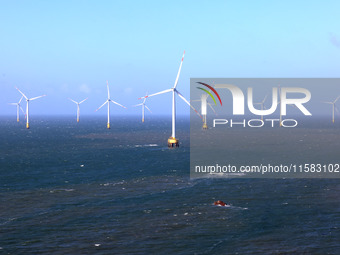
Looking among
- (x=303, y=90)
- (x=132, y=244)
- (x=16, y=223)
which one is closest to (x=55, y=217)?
(x=16, y=223)

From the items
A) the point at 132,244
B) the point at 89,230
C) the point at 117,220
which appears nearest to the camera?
the point at 132,244

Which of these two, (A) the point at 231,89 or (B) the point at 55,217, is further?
(A) the point at 231,89

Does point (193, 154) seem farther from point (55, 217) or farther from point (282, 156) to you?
point (55, 217)

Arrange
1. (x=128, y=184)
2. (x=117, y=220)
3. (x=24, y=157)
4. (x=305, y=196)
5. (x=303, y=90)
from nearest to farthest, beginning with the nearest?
(x=117, y=220) → (x=305, y=196) → (x=128, y=184) → (x=303, y=90) → (x=24, y=157)

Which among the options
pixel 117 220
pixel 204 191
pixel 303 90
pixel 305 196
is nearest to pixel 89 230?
pixel 117 220

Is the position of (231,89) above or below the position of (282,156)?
above

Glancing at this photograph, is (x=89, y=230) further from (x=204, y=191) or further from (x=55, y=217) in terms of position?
(x=204, y=191)
